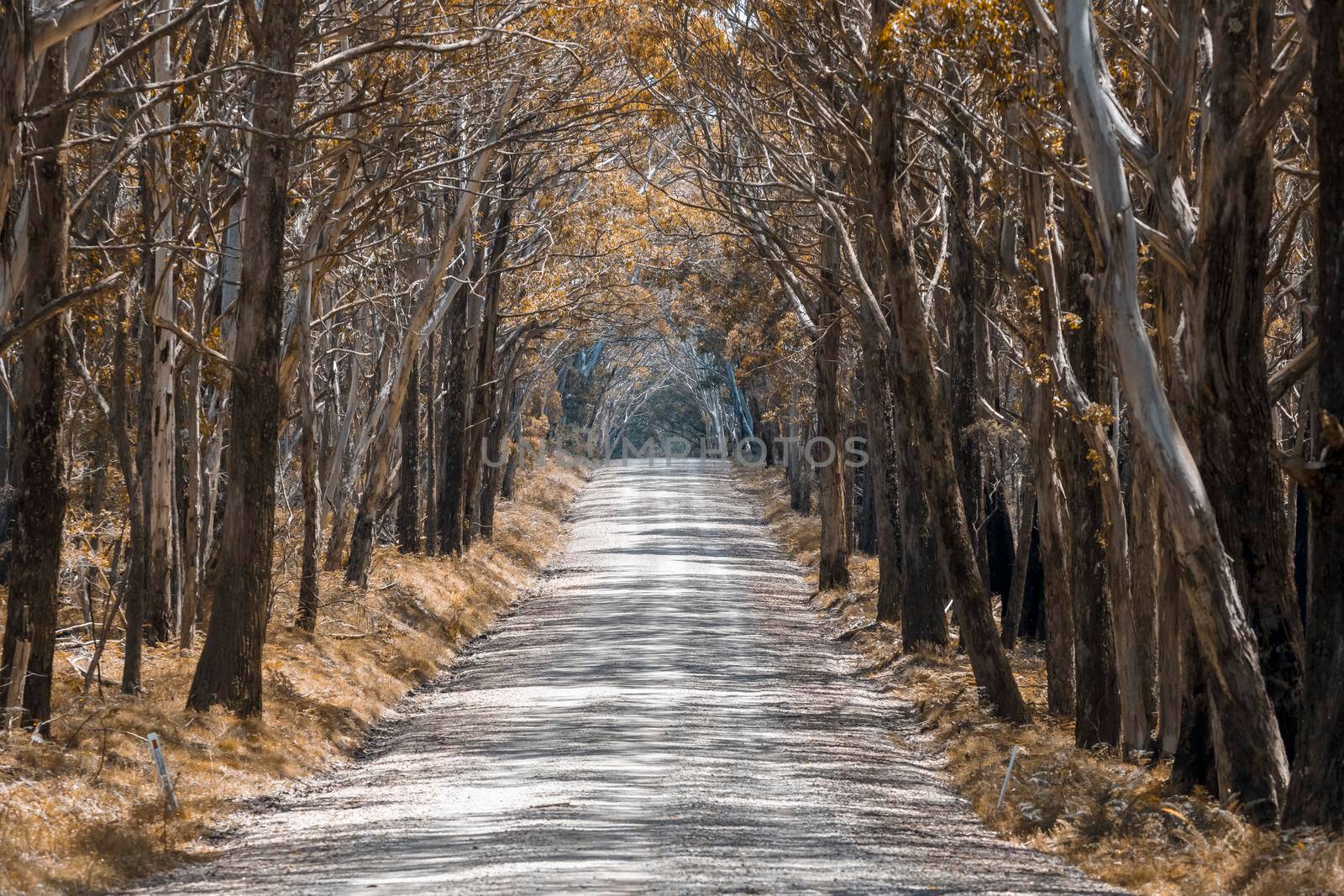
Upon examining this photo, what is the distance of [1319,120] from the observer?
866 cm

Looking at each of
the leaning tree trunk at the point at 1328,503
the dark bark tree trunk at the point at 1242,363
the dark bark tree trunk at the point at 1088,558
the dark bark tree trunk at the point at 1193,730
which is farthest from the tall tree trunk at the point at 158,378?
the leaning tree trunk at the point at 1328,503

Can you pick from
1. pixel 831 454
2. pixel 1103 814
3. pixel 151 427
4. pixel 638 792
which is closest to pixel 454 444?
pixel 831 454

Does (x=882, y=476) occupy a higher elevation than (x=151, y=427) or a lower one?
lower

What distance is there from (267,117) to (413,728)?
6.05 m

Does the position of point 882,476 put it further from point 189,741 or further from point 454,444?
point 189,741

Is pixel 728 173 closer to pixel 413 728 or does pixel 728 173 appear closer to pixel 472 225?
pixel 472 225

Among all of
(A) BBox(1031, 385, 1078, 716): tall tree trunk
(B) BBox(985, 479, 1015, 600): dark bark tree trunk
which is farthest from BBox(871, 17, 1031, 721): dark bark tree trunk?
(B) BBox(985, 479, 1015, 600): dark bark tree trunk

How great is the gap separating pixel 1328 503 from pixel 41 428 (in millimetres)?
8321

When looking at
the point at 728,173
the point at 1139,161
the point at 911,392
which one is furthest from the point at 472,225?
the point at 1139,161

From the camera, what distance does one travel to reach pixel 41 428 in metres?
11.2

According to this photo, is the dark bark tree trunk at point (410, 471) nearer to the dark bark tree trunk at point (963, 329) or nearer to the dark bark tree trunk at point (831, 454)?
the dark bark tree trunk at point (831, 454)

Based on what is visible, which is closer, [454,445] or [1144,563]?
[1144,563]

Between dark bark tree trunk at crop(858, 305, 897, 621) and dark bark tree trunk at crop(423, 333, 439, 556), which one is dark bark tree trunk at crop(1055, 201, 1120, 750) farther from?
dark bark tree trunk at crop(423, 333, 439, 556)

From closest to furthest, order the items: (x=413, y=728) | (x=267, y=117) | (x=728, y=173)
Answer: (x=267, y=117) < (x=413, y=728) < (x=728, y=173)
